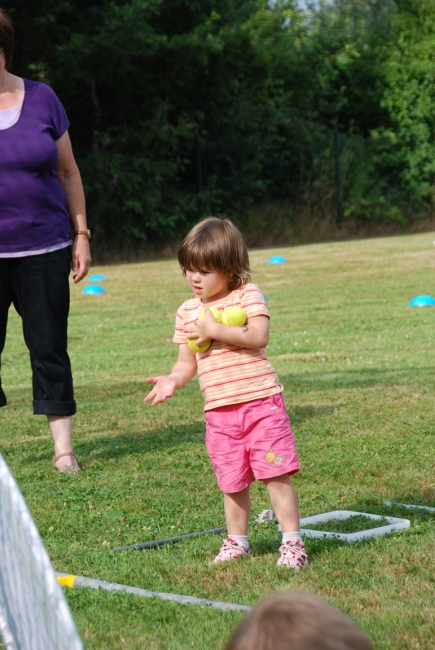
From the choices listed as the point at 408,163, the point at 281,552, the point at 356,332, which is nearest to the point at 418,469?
the point at 281,552

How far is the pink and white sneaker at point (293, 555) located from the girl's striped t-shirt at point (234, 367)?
0.54m

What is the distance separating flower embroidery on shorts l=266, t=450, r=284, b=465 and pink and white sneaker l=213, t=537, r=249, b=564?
0.35m

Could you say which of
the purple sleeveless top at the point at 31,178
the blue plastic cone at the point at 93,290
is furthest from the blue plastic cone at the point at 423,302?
the purple sleeveless top at the point at 31,178

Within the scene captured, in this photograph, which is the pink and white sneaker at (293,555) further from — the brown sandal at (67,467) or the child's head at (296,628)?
the child's head at (296,628)

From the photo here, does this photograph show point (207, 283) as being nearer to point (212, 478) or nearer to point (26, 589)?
point (212, 478)

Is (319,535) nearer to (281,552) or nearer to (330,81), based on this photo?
(281,552)

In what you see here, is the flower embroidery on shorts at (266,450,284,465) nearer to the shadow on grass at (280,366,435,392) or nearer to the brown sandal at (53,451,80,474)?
the brown sandal at (53,451,80,474)

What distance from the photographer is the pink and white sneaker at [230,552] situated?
3.59 metres

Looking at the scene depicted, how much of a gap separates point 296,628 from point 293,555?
227cm

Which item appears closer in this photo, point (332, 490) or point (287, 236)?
point (332, 490)

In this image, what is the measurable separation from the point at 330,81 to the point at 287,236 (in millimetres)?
6041

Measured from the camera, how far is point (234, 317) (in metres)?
3.62

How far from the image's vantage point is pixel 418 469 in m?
4.84

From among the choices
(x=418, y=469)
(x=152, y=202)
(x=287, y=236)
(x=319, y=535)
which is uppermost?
(x=319, y=535)
